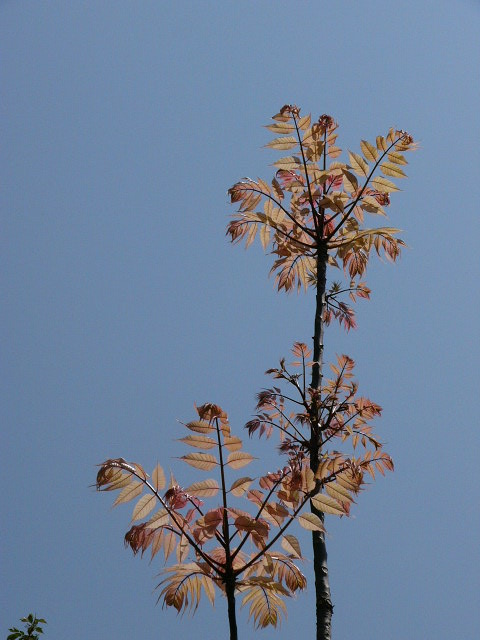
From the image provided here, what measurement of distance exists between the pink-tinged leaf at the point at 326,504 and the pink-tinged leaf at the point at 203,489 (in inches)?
12.5

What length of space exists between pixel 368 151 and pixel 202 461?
152 cm

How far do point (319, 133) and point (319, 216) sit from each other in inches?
15.0

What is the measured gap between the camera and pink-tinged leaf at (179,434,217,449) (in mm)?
2396

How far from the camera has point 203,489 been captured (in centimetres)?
241

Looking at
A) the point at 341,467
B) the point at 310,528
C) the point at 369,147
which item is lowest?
the point at 310,528

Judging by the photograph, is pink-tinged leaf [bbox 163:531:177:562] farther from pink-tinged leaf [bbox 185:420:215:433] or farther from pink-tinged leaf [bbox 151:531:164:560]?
pink-tinged leaf [bbox 185:420:215:433]

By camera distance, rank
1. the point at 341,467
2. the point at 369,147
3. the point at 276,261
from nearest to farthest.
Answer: the point at 341,467 → the point at 369,147 → the point at 276,261

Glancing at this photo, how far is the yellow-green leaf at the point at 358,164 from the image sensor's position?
10.3ft

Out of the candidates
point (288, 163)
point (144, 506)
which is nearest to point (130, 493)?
point (144, 506)

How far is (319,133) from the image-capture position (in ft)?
10.8

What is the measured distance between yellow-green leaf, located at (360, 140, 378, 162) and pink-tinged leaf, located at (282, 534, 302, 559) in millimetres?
1612

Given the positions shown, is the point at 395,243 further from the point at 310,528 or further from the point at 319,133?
the point at 310,528

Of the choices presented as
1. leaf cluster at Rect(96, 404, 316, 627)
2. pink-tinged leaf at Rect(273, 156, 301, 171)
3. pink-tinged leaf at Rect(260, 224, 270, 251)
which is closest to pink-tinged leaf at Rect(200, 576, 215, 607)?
leaf cluster at Rect(96, 404, 316, 627)

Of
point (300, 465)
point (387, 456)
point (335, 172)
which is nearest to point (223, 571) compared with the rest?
point (300, 465)
